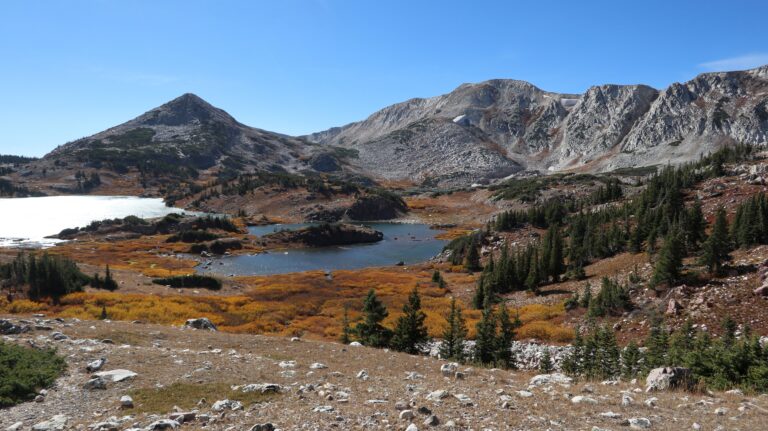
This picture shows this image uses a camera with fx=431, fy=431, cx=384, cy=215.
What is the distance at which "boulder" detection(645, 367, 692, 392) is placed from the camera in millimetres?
15250

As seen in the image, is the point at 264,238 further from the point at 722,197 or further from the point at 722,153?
the point at 722,153

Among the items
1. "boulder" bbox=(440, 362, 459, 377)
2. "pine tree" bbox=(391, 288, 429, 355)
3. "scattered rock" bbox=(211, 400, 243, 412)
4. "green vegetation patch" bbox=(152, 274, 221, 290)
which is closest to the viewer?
"scattered rock" bbox=(211, 400, 243, 412)

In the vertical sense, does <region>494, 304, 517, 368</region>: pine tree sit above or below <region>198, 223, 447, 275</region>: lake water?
above

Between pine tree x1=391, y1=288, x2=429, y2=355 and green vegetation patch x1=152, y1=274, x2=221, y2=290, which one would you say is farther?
green vegetation patch x1=152, y1=274, x2=221, y2=290

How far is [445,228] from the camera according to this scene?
6496 inches

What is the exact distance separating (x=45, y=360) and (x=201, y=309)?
3486 cm

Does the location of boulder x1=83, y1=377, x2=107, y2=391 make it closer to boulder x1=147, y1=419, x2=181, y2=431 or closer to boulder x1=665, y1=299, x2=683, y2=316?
boulder x1=147, y1=419, x2=181, y2=431

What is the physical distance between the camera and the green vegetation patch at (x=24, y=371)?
43.4 feet

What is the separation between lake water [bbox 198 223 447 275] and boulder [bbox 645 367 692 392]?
8619 centimetres

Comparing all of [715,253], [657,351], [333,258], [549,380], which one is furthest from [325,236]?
[549,380]

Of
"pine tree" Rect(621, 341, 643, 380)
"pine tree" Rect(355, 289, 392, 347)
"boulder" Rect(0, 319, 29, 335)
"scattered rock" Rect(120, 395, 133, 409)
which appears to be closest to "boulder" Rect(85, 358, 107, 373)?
"scattered rock" Rect(120, 395, 133, 409)

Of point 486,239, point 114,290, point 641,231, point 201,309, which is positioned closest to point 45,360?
point 201,309

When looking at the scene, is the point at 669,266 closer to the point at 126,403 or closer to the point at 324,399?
the point at 324,399

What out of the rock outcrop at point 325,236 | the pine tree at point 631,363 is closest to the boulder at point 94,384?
the pine tree at point 631,363
